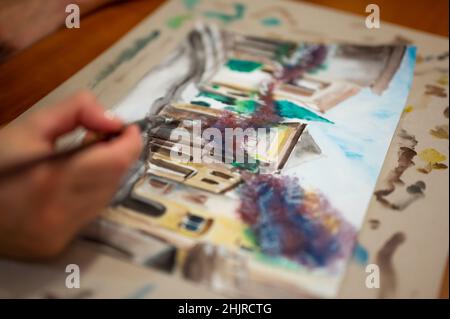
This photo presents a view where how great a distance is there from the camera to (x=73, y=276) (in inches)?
22.8

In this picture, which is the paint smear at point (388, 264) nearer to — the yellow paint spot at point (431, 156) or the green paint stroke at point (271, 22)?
the yellow paint spot at point (431, 156)

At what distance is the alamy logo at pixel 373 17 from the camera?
1.02 metres

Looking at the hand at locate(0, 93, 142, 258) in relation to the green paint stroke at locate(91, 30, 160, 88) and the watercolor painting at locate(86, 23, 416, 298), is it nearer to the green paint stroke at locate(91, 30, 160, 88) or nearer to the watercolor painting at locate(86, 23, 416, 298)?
the watercolor painting at locate(86, 23, 416, 298)

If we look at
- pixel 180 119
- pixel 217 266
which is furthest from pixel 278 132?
pixel 217 266

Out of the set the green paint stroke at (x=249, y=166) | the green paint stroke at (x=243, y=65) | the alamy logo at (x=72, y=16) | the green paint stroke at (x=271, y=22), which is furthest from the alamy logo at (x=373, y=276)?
the alamy logo at (x=72, y=16)

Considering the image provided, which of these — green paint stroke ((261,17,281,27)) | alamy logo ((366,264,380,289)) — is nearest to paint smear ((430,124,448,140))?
alamy logo ((366,264,380,289))

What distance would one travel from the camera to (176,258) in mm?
593

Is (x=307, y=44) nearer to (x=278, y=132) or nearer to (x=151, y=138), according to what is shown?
(x=278, y=132)

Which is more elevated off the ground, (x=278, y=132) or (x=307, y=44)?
(x=307, y=44)

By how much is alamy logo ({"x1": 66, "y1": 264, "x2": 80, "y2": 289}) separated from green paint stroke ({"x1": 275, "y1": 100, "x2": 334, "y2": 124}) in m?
0.41

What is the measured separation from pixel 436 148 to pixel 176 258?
1.54ft

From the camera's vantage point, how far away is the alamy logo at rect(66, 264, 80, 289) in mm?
574

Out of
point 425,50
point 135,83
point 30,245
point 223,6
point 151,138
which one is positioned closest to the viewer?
point 30,245
